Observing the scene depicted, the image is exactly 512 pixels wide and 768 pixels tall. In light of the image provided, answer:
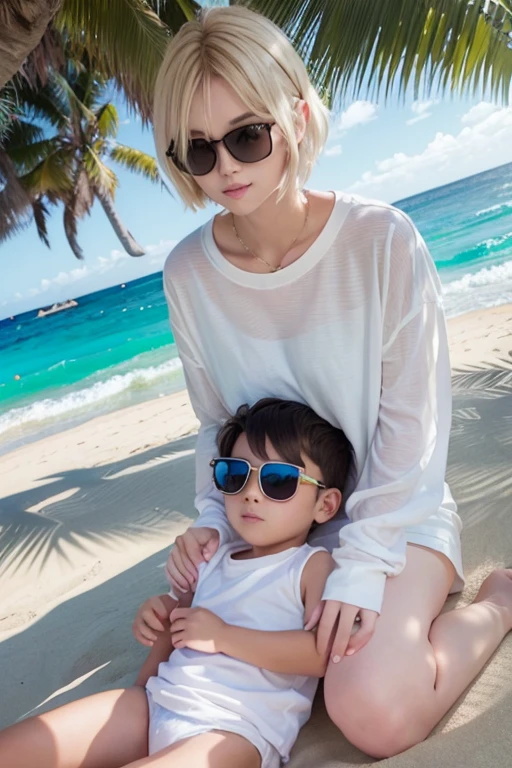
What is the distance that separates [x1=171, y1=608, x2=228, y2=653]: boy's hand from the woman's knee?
296 mm

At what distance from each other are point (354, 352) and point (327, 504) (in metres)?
0.42

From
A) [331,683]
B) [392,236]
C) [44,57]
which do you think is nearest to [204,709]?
[331,683]

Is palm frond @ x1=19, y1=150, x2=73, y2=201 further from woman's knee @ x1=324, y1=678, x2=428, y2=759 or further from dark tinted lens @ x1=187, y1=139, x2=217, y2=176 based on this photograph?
woman's knee @ x1=324, y1=678, x2=428, y2=759

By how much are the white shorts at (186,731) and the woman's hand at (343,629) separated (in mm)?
234

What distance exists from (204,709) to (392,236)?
3.94ft

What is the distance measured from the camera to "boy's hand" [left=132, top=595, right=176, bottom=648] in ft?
6.31

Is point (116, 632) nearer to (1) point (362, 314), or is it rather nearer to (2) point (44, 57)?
(1) point (362, 314)

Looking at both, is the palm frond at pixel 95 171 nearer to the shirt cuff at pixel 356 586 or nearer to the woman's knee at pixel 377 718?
the shirt cuff at pixel 356 586

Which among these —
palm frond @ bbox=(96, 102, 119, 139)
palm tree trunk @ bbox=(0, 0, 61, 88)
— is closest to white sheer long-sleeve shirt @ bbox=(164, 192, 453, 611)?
palm tree trunk @ bbox=(0, 0, 61, 88)

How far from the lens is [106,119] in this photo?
73.0 feet

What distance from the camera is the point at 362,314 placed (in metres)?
1.96

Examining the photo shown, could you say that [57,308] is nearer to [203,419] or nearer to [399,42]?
[399,42]

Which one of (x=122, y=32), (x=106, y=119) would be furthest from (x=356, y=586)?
(x=106, y=119)

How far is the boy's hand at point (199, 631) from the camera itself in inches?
66.6
